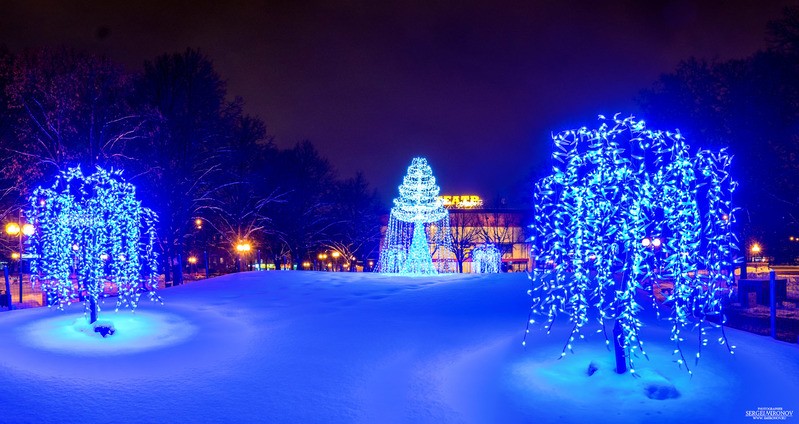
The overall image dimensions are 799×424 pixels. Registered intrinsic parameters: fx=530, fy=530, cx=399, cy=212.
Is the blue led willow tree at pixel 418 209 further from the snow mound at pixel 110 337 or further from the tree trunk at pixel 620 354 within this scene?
the tree trunk at pixel 620 354

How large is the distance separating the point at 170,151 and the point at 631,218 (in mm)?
20538

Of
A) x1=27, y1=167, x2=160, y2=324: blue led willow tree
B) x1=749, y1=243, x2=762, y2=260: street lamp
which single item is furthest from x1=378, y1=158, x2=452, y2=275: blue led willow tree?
x1=749, y1=243, x2=762, y2=260: street lamp

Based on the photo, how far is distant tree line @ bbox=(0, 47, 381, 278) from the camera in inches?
674

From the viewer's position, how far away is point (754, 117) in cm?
1980

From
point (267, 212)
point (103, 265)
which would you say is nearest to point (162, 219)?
point (267, 212)

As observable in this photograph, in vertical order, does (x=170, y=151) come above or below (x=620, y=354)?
above

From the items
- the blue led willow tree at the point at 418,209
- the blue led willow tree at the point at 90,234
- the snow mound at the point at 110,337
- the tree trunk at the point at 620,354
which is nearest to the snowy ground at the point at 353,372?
the snow mound at the point at 110,337

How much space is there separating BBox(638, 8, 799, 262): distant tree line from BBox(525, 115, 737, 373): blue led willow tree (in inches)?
585

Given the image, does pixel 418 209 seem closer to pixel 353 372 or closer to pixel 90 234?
pixel 90 234

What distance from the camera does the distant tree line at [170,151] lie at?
17109mm

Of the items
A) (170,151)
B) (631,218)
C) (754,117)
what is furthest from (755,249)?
(631,218)

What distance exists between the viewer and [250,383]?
741cm

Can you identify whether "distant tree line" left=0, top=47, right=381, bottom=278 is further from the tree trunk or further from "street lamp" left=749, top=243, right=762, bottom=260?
"street lamp" left=749, top=243, right=762, bottom=260

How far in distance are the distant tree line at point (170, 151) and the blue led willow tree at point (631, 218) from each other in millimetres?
15716
